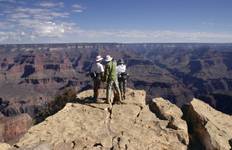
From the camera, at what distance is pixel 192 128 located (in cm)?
1552

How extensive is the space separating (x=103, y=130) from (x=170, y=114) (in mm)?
3869

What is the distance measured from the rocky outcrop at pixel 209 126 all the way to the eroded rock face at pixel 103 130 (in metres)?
1.32

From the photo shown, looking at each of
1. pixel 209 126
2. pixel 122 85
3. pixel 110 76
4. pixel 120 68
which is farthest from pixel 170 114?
pixel 120 68

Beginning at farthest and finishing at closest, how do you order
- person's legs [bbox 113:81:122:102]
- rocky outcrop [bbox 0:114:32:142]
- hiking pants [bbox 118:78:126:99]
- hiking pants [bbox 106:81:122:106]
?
rocky outcrop [bbox 0:114:32:142], hiking pants [bbox 118:78:126:99], person's legs [bbox 113:81:122:102], hiking pants [bbox 106:81:122:106]

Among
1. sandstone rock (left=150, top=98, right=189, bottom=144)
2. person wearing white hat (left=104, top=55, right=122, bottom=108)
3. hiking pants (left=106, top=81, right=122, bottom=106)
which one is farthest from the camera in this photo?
hiking pants (left=106, top=81, right=122, bottom=106)

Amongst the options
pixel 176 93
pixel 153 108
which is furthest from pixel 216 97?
pixel 153 108

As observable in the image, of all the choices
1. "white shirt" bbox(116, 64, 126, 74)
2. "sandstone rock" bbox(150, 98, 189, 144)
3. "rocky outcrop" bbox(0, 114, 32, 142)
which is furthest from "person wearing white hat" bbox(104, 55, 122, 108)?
"rocky outcrop" bbox(0, 114, 32, 142)

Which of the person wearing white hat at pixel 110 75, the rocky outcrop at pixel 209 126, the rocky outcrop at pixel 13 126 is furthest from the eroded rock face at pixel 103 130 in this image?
the rocky outcrop at pixel 13 126

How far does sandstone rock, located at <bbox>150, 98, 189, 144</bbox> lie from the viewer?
46.3 ft

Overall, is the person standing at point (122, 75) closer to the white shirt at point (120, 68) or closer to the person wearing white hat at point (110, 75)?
the white shirt at point (120, 68)

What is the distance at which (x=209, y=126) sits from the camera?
48.5 ft

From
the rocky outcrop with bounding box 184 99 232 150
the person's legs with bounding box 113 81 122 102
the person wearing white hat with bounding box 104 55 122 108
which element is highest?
the person wearing white hat with bounding box 104 55 122 108

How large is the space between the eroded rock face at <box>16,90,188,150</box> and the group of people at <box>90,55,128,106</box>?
707 mm

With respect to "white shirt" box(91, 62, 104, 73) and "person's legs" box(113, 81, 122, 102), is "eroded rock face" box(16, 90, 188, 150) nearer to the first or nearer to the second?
"person's legs" box(113, 81, 122, 102)
